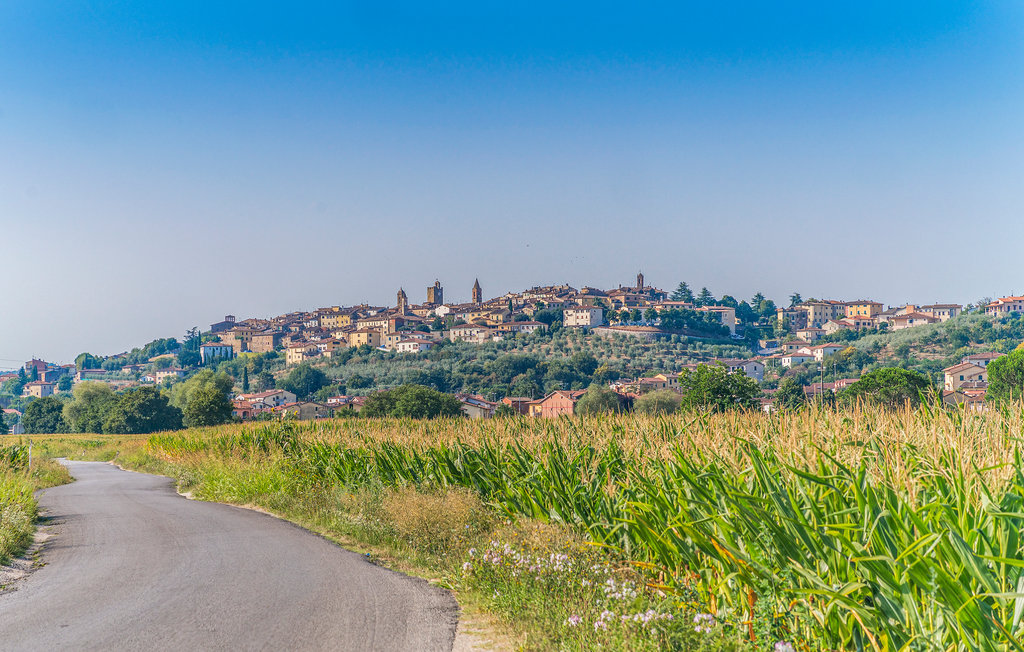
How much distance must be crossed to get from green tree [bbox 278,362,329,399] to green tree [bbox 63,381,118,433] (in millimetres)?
34989

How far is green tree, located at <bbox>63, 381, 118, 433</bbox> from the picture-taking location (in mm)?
81188

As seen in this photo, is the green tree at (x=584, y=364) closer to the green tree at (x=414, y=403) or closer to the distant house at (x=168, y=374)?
the green tree at (x=414, y=403)

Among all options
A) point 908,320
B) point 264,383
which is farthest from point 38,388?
point 908,320

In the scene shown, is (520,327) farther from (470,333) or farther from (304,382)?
(304,382)

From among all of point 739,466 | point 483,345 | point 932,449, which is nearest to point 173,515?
point 739,466

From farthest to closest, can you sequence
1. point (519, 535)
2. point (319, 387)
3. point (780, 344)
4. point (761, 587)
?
point (780, 344) → point (319, 387) → point (519, 535) → point (761, 587)

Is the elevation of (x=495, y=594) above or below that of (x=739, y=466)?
below

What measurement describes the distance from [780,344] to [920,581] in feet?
569

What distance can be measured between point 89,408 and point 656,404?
284 feet

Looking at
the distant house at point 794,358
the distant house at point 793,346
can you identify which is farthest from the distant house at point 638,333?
the distant house at point 794,358

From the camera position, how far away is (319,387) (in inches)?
5217

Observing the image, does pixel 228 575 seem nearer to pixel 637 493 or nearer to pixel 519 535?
pixel 519 535

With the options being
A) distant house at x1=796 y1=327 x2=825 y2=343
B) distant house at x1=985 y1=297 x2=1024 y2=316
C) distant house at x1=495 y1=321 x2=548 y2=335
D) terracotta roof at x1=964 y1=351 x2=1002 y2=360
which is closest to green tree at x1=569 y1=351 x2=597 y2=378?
distant house at x1=495 y1=321 x2=548 y2=335

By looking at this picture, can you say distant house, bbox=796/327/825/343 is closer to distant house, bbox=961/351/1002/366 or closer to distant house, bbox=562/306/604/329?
distant house, bbox=562/306/604/329
